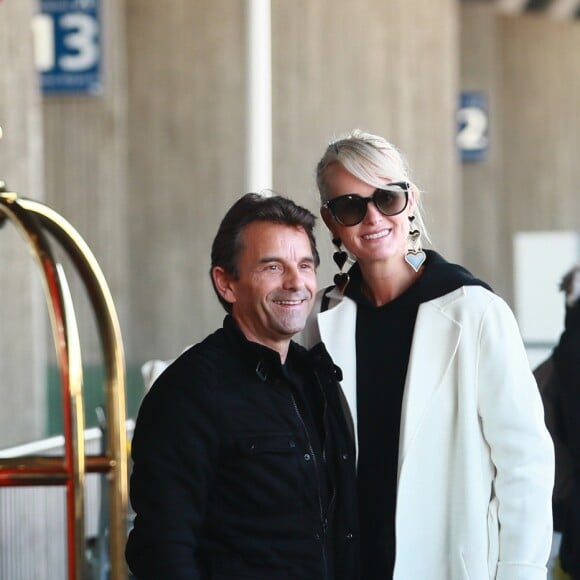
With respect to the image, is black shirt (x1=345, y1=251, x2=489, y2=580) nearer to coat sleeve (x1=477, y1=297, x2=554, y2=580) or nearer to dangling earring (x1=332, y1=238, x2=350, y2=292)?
dangling earring (x1=332, y1=238, x2=350, y2=292)

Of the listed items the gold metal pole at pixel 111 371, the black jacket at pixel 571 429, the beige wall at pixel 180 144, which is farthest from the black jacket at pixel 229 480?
the beige wall at pixel 180 144

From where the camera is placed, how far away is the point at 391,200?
107 inches

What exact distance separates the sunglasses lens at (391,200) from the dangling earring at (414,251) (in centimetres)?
11

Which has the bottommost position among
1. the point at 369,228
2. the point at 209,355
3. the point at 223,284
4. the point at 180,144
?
the point at 209,355

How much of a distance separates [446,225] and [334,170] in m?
17.0

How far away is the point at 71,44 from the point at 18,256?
22.9 feet

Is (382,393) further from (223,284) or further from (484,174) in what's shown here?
(484,174)

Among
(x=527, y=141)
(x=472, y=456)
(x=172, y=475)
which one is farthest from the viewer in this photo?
(x=527, y=141)

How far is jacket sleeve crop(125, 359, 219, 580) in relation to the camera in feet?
7.47

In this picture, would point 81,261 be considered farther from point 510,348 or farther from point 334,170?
point 510,348

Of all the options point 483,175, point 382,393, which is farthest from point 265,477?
point 483,175

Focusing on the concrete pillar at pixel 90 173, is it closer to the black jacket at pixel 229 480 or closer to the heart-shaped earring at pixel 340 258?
the heart-shaped earring at pixel 340 258

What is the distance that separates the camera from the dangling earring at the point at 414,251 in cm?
282

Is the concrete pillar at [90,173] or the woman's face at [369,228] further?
the concrete pillar at [90,173]
